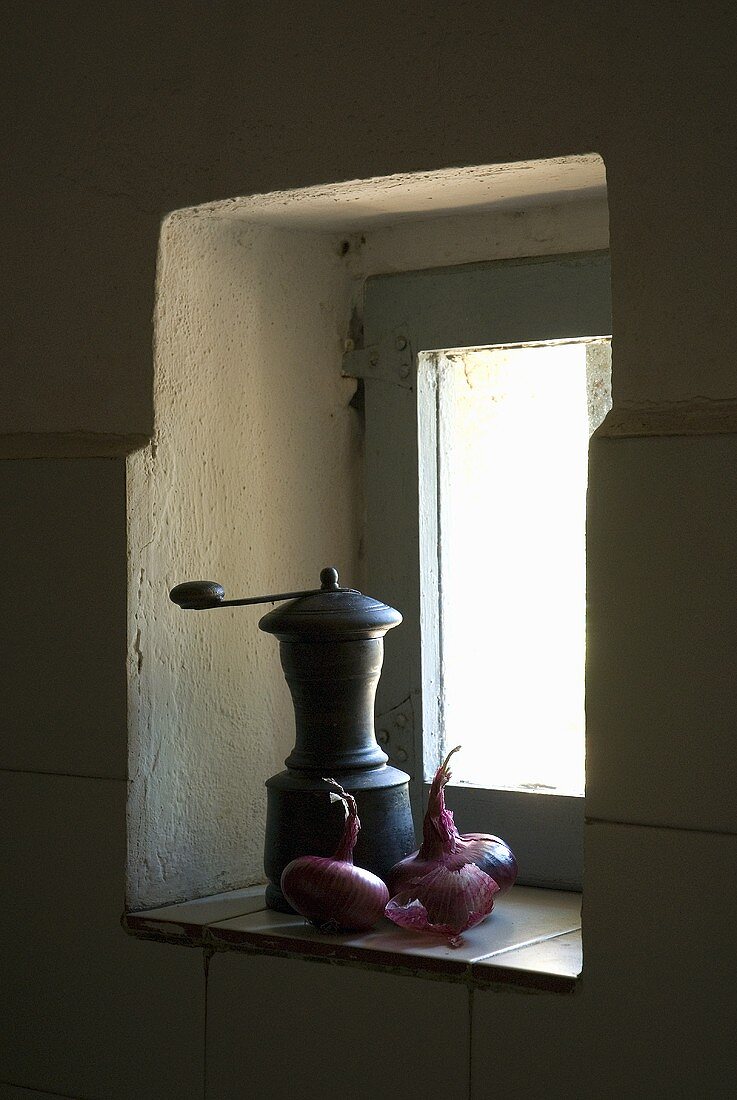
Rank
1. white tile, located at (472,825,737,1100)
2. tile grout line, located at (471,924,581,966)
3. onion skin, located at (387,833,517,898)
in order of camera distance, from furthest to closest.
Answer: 1. onion skin, located at (387,833,517,898)
2. tile grout line, located at (471,924,581,966)
3. white tile, located at (472,825,737,1100)

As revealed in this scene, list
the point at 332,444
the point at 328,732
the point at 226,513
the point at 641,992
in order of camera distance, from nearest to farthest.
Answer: the point at 641,992
the point at 328,732
the point at 226,513
the point at 332,444

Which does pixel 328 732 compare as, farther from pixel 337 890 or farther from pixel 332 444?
pixel 332 444

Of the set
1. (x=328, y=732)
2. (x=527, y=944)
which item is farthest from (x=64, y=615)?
(x=527, y=944)

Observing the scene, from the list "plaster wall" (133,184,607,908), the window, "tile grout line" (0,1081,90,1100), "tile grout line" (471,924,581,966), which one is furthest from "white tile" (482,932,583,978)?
"tile grout line" (0,1081,90,1100)

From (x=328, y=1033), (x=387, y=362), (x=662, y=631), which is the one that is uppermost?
(x=387, y=362)

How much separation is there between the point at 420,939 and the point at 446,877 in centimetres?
6

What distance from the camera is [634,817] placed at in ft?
3.70

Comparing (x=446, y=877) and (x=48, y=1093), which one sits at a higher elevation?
(x=446, y=877)

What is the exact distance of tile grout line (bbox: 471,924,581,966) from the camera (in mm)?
1203

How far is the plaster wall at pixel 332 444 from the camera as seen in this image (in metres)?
1.10

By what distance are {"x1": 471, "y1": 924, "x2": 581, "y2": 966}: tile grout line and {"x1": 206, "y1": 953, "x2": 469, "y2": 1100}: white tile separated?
0.11ft

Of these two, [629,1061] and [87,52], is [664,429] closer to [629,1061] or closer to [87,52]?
[629,1061]

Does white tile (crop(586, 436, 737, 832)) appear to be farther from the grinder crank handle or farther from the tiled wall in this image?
the grinder crank handle

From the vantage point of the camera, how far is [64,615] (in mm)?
1415
